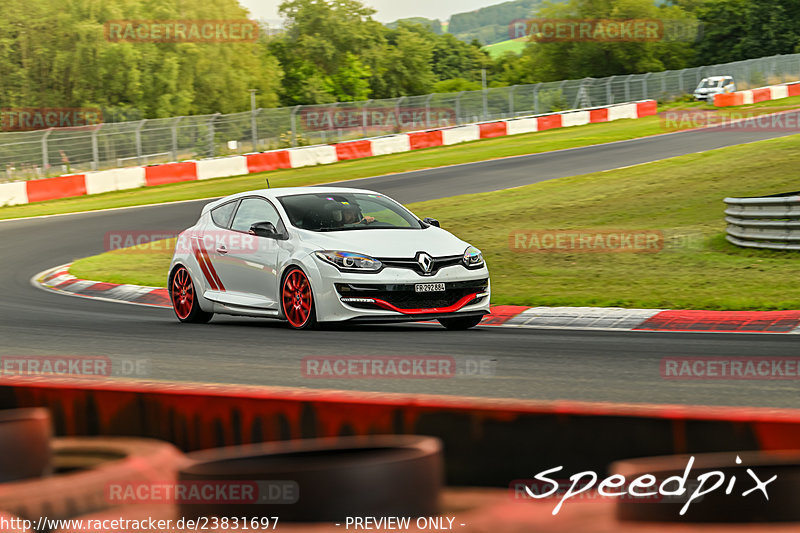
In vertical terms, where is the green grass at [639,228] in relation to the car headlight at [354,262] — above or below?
below

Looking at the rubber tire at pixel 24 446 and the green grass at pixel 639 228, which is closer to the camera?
the rubber tire at pixel 24 446

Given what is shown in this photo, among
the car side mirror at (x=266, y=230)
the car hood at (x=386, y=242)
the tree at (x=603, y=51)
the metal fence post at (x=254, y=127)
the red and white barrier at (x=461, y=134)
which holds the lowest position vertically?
the car hood at (x=386, y=242)

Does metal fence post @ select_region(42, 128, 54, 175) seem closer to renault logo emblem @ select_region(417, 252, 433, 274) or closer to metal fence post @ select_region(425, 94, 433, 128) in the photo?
metal fence post @ select_region(425, 94, 433, 128)

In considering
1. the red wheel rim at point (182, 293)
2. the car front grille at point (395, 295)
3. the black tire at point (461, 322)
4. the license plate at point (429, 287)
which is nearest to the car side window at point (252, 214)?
the red wheel rim at point (182, 293)

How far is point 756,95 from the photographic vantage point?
50.2 m

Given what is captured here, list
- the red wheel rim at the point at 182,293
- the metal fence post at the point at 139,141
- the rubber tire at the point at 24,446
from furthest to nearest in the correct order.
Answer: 1. the metal fence post at the point at 139,141
2. the red wheel rim at the point at 182,293
3. the rubber tire at the point at 24,446

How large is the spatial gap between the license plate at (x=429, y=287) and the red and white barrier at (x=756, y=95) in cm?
4213

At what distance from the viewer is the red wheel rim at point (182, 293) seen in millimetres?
12438

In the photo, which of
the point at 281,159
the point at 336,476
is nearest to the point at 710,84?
the point at 281,159

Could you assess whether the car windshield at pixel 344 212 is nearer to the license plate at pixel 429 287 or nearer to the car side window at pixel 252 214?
the car side window at pixel 252 214

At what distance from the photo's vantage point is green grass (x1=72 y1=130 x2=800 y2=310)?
42.8 feet

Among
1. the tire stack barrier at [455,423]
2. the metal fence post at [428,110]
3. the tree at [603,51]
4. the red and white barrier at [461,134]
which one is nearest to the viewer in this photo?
the tire stack barrier at [455,423]

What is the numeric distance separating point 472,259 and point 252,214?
105 inches

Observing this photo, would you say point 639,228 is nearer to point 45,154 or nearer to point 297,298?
point 297,298
